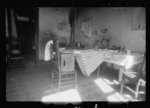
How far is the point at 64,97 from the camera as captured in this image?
239cm

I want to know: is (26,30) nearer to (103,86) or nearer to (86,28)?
(86,28)

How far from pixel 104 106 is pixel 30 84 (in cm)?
162

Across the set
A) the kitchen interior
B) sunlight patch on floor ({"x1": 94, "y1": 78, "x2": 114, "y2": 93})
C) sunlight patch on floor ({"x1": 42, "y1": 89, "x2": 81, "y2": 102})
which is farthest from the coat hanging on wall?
sunlight patch on floor ({"x1": 42, "y1": 89, "x2": 81, "y2": 102})

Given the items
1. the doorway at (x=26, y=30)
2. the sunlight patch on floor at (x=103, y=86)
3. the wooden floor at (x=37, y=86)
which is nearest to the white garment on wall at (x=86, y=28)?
the wooden floor at (x=37, y=86)

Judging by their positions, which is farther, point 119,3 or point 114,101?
point 114,101

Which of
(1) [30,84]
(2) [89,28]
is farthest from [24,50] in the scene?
(1) [30,84]

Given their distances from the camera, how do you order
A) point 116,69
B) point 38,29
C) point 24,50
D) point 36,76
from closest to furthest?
point 36,76, point 116,69, point 38,29, point 24,50

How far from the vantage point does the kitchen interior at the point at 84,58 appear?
2.44 m

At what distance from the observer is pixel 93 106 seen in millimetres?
2158

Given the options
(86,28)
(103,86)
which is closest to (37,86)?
(103,86)

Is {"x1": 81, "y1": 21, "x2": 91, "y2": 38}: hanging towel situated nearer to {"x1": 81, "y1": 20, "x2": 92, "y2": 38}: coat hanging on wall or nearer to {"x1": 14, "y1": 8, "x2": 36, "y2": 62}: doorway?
{"x1": 81, "y1": 20, "x2": 92, "y2": 38}: coat hanging on wall

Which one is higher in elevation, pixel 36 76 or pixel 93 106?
pixel 36 76

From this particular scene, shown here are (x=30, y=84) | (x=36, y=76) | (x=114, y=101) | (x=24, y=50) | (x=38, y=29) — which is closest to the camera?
(x=114, y=101)

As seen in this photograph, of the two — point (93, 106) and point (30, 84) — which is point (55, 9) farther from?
point (93, 106)
